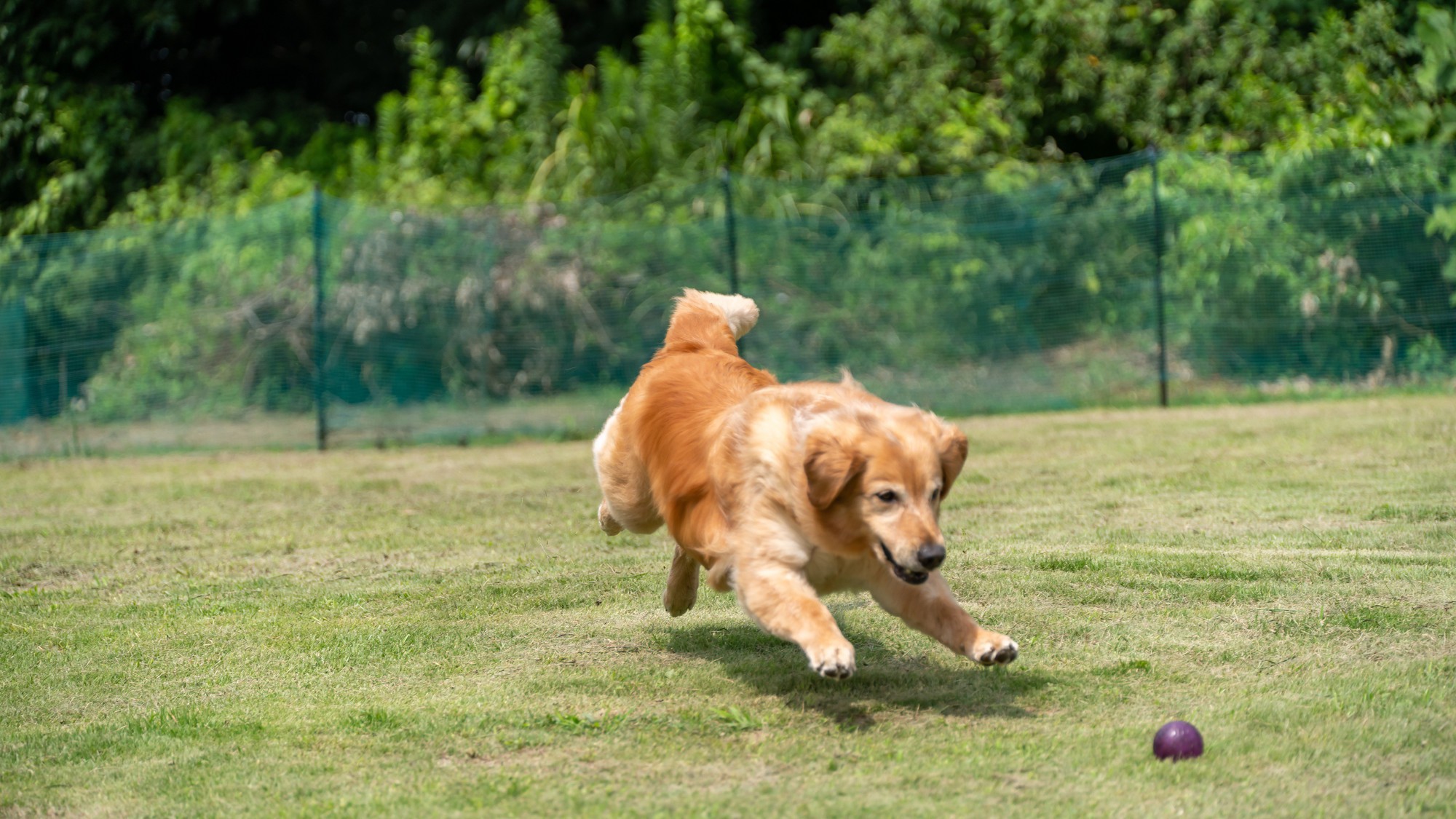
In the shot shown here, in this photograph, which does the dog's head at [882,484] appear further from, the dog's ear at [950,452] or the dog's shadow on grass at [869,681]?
the dog's shadow on grass at [869,681]

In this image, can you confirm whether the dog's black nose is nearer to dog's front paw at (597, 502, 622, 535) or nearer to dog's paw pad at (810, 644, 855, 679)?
dog's paw pad at (810, 644, 855, 679)

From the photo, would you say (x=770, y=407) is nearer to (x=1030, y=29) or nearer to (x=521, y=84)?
(x=1030, y=29)

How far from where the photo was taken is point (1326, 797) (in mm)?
3148

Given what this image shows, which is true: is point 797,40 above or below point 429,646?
above

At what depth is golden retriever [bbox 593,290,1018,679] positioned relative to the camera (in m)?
3.82

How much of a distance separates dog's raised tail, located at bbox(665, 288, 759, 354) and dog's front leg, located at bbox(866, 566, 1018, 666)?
4.65 ft

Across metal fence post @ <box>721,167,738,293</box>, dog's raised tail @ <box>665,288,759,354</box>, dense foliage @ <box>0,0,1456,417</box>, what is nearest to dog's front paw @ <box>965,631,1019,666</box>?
dog's raised tail @ <box>665,288,759,354</box>

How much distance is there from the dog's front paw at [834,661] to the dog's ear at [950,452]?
0.55 metres

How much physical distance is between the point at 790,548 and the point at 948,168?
13.3 m

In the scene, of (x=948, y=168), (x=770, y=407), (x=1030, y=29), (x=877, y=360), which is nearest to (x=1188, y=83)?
(x=1030, y=29)

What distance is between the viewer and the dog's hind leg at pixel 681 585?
512cm

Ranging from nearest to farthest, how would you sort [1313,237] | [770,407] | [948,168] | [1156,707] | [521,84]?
[1156,707], [770,407], [1313,237], [948,168], [521,84]

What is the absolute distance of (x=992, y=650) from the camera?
393 centimetres

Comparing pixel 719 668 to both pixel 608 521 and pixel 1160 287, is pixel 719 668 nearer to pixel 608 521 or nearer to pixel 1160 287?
pixel 608 521
